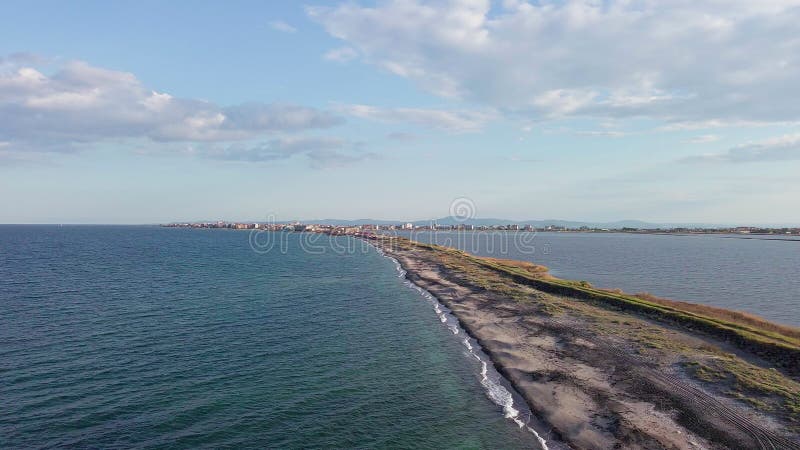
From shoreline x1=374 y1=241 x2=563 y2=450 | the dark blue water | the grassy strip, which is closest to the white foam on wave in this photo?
shoreline x1=374 y1=241 x2=563 y2=450

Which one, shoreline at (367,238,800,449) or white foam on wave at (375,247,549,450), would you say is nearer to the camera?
shoreline at (367,238,800,449)

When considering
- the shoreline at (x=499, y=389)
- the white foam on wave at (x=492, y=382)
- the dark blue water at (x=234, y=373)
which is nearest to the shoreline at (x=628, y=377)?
the shoreline at (x=499, y=389)

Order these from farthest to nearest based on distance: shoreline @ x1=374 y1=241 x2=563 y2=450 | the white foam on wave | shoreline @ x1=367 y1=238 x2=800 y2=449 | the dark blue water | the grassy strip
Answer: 1. the grassy strip
2. the white foam on wave
3. shoreline @ x1=374 y1=241 x2=563 y2=450
4. the dark blue water
5. shoreline @ x1=367 y1=238 x2=800 y2=449

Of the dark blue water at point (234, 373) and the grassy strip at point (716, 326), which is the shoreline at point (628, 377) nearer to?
the grassy strip at point (716, 326)

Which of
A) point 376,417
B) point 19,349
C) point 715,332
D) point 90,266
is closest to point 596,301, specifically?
point 715,332

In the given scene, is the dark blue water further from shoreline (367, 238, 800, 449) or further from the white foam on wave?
shoreline (367, 238, 800, 449)

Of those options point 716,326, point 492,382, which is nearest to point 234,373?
point 492,382

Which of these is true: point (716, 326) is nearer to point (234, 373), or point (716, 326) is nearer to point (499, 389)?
point (499, 389)
